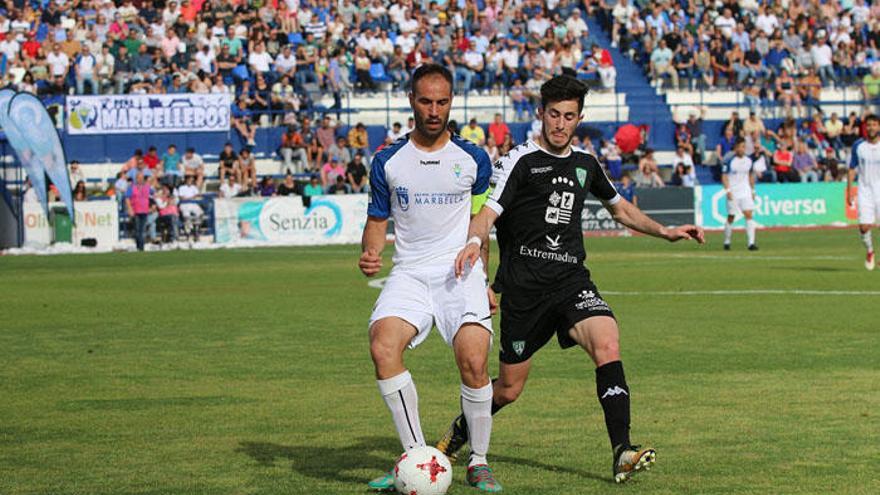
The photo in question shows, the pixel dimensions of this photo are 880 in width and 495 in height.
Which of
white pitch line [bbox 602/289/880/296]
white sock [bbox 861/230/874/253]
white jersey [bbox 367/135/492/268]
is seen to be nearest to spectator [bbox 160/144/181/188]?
white sock [bbox 861/230/874/253]

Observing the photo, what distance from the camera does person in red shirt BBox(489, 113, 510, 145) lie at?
42750 mm

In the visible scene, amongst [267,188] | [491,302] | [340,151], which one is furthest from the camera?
[340,151]

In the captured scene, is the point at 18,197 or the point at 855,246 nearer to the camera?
the point at 855,246

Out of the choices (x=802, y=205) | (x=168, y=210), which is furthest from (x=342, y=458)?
(x=802, y=205)

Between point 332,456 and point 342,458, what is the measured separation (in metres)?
0.09

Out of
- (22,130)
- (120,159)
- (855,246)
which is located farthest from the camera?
(120,159)

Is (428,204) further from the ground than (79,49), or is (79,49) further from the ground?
(79,49)

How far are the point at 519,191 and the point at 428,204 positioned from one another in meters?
0.71

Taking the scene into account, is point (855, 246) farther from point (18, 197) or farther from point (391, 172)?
point (391, 172)

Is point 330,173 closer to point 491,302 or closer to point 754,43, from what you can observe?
point 754,43

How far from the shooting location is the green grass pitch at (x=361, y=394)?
8516mm

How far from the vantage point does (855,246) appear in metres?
32.3

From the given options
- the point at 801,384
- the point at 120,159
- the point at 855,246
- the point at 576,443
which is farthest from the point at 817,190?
the point at 576,443

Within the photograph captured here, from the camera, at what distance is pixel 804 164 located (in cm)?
4472
